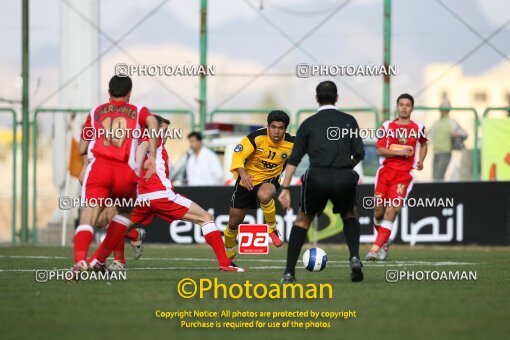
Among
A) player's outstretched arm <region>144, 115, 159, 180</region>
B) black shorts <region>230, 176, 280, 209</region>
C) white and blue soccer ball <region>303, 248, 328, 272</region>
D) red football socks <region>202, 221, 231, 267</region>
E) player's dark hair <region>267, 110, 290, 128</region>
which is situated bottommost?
white and blue soccer ball <region>303, 248, 328, 272</region>

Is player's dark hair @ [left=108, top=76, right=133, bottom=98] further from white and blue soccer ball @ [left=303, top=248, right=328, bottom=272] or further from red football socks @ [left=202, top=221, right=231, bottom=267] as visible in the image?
white and blue soccer ball @ [left=303, top=248, right=328, bottom=272]

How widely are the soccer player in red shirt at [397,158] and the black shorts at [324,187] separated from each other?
15.4 ft

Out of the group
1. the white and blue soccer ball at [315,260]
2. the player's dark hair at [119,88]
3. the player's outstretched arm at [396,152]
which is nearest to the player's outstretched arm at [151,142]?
the player's dark hair at [119,88]

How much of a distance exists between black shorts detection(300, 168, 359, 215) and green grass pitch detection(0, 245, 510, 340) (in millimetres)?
803

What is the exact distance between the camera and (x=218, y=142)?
2333cm

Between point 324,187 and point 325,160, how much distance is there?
0.27 m

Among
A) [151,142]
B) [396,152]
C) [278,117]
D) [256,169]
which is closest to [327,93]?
[151,142]

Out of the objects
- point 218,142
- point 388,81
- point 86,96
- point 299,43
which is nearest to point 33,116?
point 86,96

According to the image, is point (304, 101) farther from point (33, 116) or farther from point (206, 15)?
point (33, 116)

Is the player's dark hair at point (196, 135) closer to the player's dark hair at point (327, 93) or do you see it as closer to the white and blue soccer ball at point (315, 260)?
the white and blue soccer ball at point (315, 260)

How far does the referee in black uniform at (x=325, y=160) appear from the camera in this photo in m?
11.8

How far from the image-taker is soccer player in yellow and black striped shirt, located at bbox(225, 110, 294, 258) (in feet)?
49.4

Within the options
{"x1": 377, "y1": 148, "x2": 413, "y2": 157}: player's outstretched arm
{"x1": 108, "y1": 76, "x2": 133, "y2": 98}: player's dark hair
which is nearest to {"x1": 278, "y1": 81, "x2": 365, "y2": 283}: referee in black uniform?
{"x1": 108, "y1": 76, "x2": 133, "y2": 98}: player's dark hair

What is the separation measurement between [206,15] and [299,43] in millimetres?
1929
